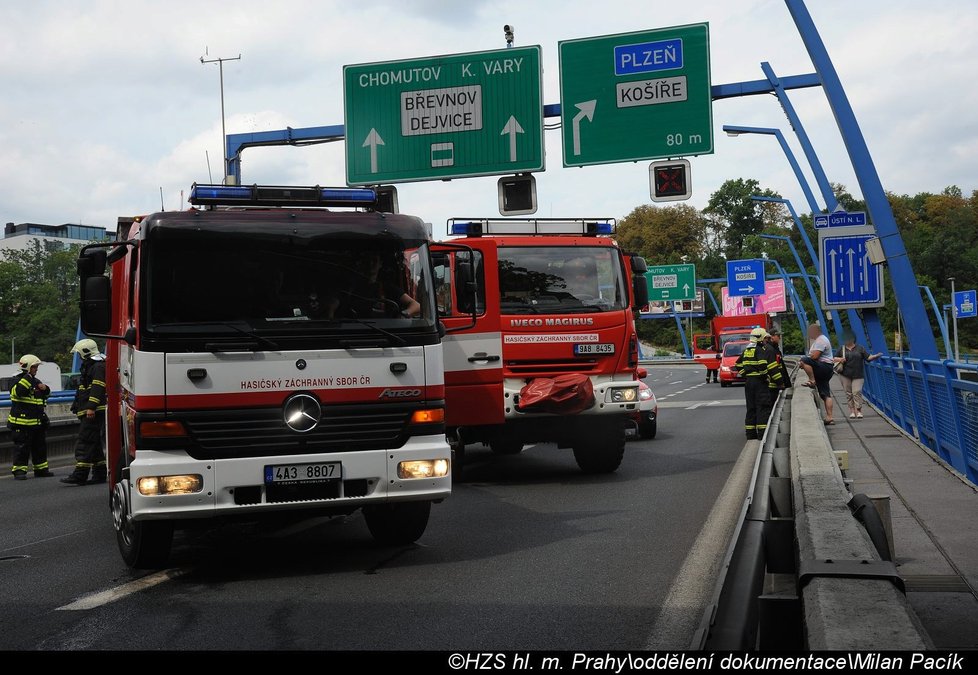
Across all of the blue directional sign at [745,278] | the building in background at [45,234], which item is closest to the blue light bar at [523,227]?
the blue directional sign at [745,278]

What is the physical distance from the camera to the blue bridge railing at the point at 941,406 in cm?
1047

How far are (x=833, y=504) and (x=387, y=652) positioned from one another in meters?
3.11

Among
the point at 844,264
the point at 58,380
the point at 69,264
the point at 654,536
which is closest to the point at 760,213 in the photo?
the point at 69,264

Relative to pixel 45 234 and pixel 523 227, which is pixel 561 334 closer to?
pixel 523 227

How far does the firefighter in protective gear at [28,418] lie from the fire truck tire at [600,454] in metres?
7.30

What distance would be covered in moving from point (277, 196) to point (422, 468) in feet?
7.42

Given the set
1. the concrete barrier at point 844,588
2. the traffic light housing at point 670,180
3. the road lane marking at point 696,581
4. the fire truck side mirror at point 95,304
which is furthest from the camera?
the traffic light housing at point 670,180

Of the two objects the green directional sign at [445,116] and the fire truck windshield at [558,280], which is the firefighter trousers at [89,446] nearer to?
the fire truck windshield at [558,280]

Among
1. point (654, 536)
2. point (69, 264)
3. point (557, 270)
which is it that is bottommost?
point (654, 536)

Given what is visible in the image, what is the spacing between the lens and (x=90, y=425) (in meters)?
14.5

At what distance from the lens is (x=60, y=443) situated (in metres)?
19.6

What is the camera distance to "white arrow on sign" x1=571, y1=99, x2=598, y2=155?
18031 millimetres

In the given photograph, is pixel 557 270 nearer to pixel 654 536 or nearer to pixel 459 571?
pixel 654 536

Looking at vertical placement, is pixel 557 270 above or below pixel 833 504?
above
